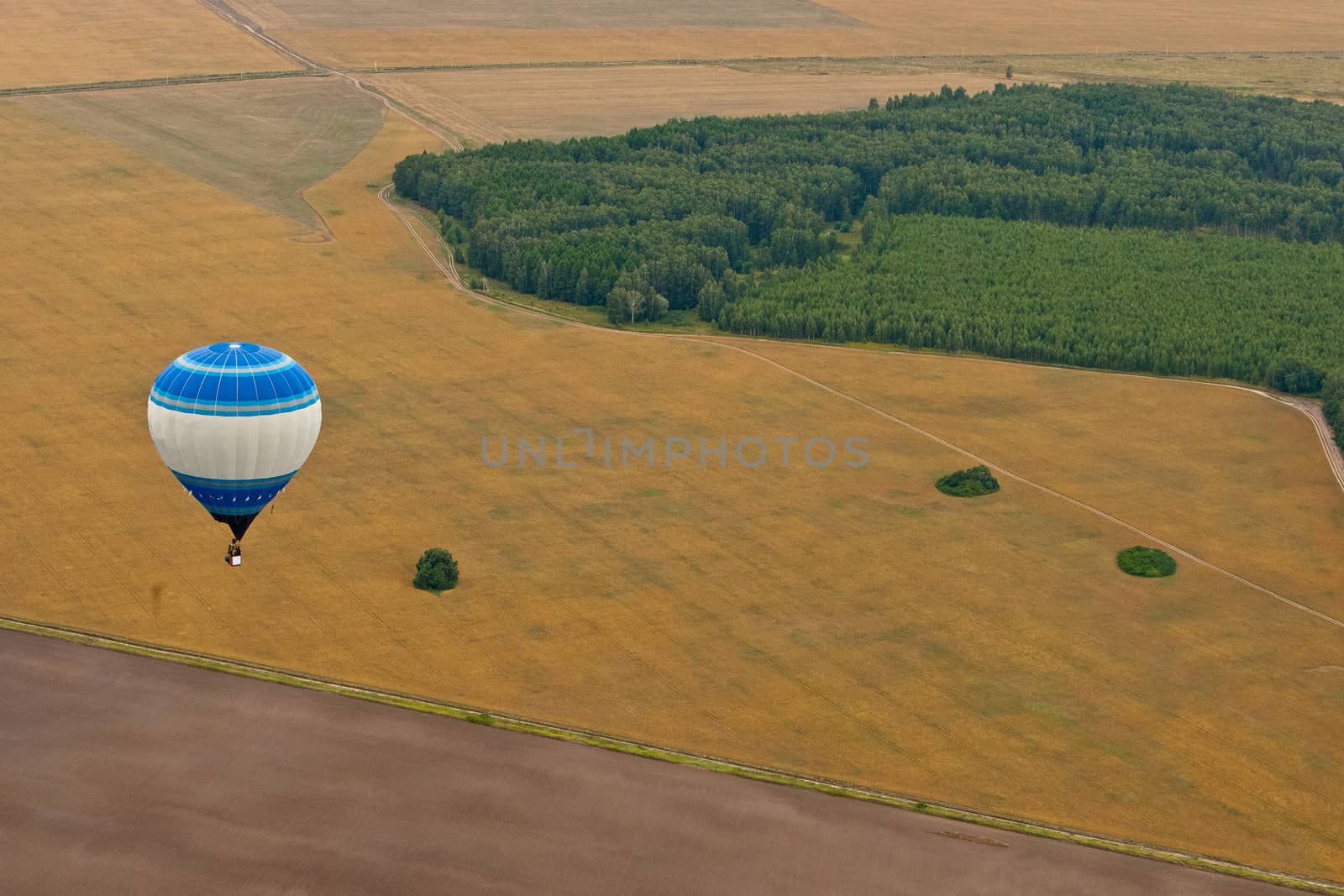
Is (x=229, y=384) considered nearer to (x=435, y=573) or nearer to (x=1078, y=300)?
(x=435, y=573)

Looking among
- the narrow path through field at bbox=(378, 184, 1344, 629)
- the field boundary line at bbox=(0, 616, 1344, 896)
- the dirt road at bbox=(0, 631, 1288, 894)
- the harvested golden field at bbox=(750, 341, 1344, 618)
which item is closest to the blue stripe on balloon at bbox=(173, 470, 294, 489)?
the field boundary line at bbox=(0, 616, 1344, 896)

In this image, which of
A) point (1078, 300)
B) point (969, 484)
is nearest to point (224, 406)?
point (969, 484)

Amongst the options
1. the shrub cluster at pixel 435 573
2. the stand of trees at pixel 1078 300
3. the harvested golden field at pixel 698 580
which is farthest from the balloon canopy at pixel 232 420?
the stand of trees at pixel 1078 300

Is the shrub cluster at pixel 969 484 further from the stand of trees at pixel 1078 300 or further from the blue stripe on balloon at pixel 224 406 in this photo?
the blue stripe on balloon at pixel 224 406

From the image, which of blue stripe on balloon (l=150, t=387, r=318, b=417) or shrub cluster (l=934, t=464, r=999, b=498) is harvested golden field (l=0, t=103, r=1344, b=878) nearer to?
shrub cluster (l=934, t=464, r=999, b=498)

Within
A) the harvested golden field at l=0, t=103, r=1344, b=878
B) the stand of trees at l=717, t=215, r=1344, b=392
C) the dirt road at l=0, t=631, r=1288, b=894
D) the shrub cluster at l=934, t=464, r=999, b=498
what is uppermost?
the stand of trees at l=717, t=215, r=1344, b=392

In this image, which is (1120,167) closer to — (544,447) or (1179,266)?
(1179,266)

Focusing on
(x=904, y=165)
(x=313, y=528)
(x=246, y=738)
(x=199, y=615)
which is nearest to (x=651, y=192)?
(x=904, y=165)
